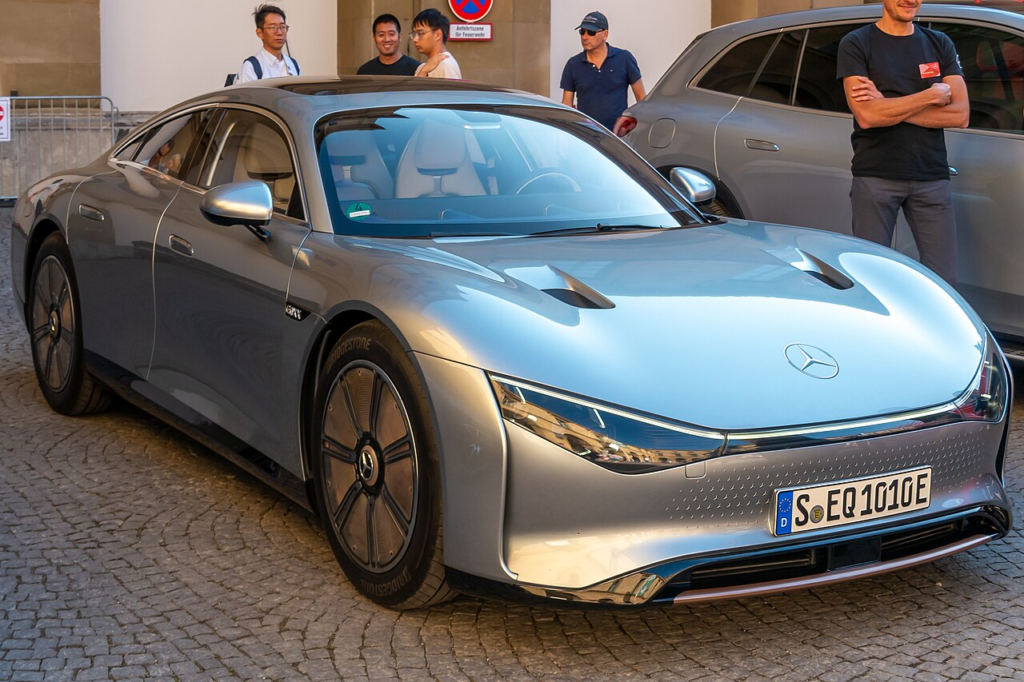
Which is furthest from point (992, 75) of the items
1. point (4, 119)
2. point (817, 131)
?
point (4, 119)

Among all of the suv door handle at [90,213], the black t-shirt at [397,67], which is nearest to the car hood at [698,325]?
the suv door handle at [90,213]

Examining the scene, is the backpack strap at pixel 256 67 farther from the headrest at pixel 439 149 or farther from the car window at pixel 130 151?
the headrest at pixel 439 149

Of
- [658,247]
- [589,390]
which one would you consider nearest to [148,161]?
[658,247]

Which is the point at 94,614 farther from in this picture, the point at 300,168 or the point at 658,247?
the point at 658,247

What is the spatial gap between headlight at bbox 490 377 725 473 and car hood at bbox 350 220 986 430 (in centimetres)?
4

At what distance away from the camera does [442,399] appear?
3.72 meters

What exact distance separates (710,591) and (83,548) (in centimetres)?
216

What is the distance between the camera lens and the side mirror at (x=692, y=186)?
223 inches

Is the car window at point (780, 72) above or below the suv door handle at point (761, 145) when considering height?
above

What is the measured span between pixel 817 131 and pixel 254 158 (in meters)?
3.49

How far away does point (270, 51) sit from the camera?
9.97 metres

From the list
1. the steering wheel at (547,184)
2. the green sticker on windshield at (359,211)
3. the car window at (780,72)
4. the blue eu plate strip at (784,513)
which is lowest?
the blue eu plate strip at (784,513)

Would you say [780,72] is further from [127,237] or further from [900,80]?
[127,237]

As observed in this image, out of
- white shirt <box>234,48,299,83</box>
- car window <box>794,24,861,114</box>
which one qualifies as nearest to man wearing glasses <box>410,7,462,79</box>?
white shirt <box>234,48,299,83</box>
